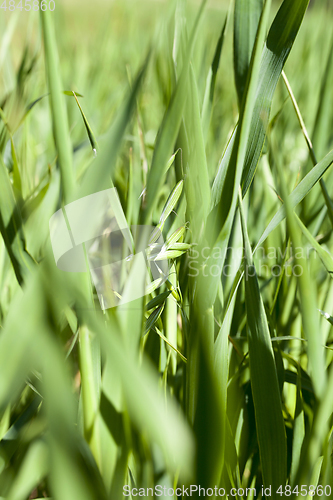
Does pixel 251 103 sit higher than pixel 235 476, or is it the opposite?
pixel 251 103

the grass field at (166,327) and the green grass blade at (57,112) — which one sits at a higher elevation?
the green grass blade at (57,112)

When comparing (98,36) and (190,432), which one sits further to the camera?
(98,36)

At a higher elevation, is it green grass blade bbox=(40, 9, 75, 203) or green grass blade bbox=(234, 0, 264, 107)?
green grass blade bbox=(234, 0, 264, 107)

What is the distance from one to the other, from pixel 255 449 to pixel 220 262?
0.40 feet

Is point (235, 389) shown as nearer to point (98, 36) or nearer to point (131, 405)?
point (131, 405)

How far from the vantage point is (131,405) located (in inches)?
3.9

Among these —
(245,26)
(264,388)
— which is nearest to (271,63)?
(245,26)

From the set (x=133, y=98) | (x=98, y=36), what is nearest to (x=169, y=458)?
(x=133, y=98)

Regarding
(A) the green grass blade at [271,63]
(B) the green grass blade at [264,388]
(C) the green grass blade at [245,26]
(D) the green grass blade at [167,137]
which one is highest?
(C) the green grass blade at [245,26]

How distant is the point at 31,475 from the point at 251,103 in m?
0.18

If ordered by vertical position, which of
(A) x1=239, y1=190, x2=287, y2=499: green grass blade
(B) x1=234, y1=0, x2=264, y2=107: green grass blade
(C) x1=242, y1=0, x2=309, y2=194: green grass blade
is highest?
(B) x1=234, y1=0, x2=264, y2=107: green grass blade

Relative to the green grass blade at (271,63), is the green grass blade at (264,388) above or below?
below

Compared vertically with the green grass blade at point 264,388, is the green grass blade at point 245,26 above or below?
above

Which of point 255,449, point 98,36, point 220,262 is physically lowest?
point 255,449
